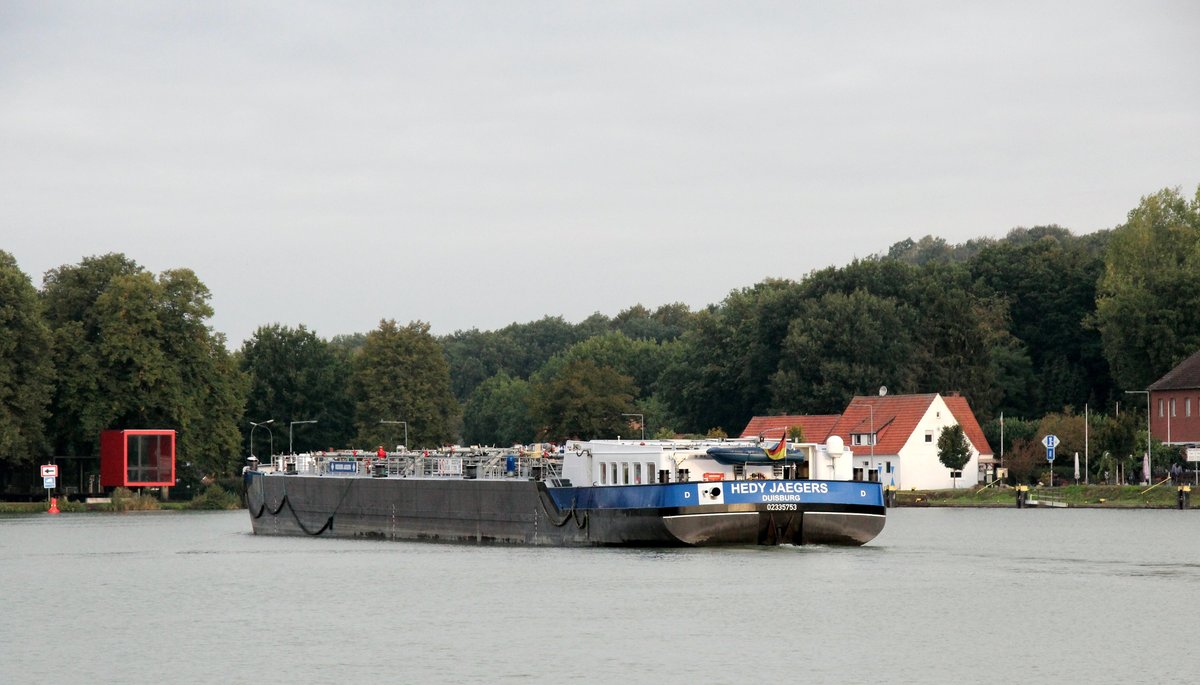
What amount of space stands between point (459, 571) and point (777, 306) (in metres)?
79.7

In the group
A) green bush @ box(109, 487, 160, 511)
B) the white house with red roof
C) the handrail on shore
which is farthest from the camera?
the white house with red roof

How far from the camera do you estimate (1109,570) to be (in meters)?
47.0

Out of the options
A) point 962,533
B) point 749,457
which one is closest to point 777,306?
point 962,533

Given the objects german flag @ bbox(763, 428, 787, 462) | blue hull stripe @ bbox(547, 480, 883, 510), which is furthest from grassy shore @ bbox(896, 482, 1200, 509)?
german flag @ bbox(763, 428, 787, 462)

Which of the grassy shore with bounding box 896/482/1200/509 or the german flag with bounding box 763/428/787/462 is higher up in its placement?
the german flag with bounding box 763/428/787/462

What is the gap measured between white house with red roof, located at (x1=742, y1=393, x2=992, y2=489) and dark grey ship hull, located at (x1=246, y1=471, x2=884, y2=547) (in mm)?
44356

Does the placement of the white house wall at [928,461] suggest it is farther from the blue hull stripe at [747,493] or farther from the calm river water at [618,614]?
the blue hull stripe at [747,493]

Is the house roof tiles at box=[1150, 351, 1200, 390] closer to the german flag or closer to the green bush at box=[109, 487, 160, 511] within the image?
the german flag

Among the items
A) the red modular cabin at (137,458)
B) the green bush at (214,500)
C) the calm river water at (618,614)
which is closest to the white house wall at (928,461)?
the green bush at (214,500)

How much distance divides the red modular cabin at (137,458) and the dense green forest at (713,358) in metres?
1.47

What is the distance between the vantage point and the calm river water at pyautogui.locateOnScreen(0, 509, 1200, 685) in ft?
105

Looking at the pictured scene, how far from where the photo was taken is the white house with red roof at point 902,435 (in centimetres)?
11088

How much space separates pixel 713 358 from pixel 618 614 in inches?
3831

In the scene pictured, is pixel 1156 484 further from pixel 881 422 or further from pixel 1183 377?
pixel 881 422
